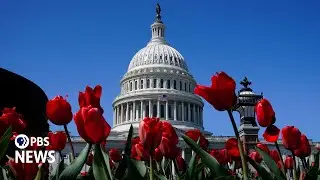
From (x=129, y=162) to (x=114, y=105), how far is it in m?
72.5

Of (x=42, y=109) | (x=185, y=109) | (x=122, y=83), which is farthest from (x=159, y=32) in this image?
(x=42, y=109)

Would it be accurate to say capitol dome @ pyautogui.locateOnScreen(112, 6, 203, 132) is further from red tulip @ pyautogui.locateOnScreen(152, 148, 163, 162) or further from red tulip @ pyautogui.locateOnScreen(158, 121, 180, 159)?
red tulip @ pyautogui.locateOnScreen(158, 121, 180, 159)

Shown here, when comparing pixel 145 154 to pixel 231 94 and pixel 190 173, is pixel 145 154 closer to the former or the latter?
pixel 190 173

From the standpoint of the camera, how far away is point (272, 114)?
2477mm

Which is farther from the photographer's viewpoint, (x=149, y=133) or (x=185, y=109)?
(x=185, y=109)

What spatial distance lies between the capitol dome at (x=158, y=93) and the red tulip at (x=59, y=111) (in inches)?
2484

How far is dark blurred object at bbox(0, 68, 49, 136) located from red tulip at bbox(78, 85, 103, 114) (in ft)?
9.70

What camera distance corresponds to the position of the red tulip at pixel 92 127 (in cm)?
181

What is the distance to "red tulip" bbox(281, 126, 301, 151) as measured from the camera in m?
2.67

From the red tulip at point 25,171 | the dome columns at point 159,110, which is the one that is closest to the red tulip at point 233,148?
the red tulip at point 25,171

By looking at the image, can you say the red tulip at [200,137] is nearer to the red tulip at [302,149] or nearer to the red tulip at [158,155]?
the red tulip at [158,155]

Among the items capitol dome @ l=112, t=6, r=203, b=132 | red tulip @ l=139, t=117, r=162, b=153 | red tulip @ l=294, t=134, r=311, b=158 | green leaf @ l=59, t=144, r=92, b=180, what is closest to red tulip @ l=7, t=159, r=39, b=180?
green leaf @ l=59, t=144, r=92, b=180

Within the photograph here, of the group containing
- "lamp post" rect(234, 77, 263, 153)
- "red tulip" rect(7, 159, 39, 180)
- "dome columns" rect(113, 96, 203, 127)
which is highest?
"dome columns" rect(113, 96, 203, 127)

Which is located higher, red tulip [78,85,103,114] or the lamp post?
the lamp post
